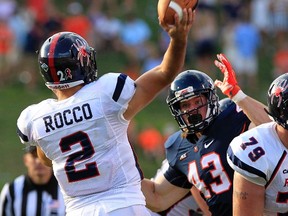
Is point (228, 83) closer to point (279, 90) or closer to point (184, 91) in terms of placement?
point (184, 91)

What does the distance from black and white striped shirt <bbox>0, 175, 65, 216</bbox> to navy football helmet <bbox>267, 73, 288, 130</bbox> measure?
9.75 feet

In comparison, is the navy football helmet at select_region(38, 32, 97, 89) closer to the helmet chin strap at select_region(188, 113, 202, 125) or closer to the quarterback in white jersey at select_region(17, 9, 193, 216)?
the quarterback in white jersey at select_region(17, 9, 193, 216)

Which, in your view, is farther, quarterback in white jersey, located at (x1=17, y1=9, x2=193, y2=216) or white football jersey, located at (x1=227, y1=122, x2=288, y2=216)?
quarterback in white jersey, located at (x1=17, y1=9, x2=193, y2=216)

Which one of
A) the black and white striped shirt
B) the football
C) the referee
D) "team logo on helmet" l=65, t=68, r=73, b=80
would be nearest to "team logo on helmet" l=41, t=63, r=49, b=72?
"team logo on helmet" l=65, t=68, r=73, b=80

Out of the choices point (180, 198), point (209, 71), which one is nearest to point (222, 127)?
point (180, 198)

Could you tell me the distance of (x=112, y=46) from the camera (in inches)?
611

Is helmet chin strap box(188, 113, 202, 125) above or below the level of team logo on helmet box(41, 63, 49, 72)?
below

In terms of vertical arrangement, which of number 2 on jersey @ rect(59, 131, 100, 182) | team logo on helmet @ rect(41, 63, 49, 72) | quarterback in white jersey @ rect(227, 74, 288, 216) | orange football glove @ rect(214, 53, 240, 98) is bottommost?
quarterback in white jersey @ rect(227, 74, 288, 216)

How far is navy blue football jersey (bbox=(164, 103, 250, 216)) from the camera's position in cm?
547

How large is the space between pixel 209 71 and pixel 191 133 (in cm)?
903

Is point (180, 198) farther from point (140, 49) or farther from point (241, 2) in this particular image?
point (241, 2)

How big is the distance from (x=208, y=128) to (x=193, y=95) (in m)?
0.22

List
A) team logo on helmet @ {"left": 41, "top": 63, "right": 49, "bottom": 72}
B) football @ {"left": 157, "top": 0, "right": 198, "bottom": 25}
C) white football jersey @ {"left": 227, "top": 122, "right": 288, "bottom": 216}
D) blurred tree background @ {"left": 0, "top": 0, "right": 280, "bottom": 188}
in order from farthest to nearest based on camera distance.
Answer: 1. blurred tree background @ {"left": 0, "top": 0, "right": 280, "bottom": 188}
2. team logo on helmet @ {"left": 41, "top": 63, "right": 49, "bottom": 72}
3. football @ {"left": 157, "top": 0, "right": 198, "bottom": 25}
4. white football jersey @ {"left": 227, "top": 122, "right": 288, "bottom": 216}

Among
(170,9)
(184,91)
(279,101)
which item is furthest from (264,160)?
(184,91)
